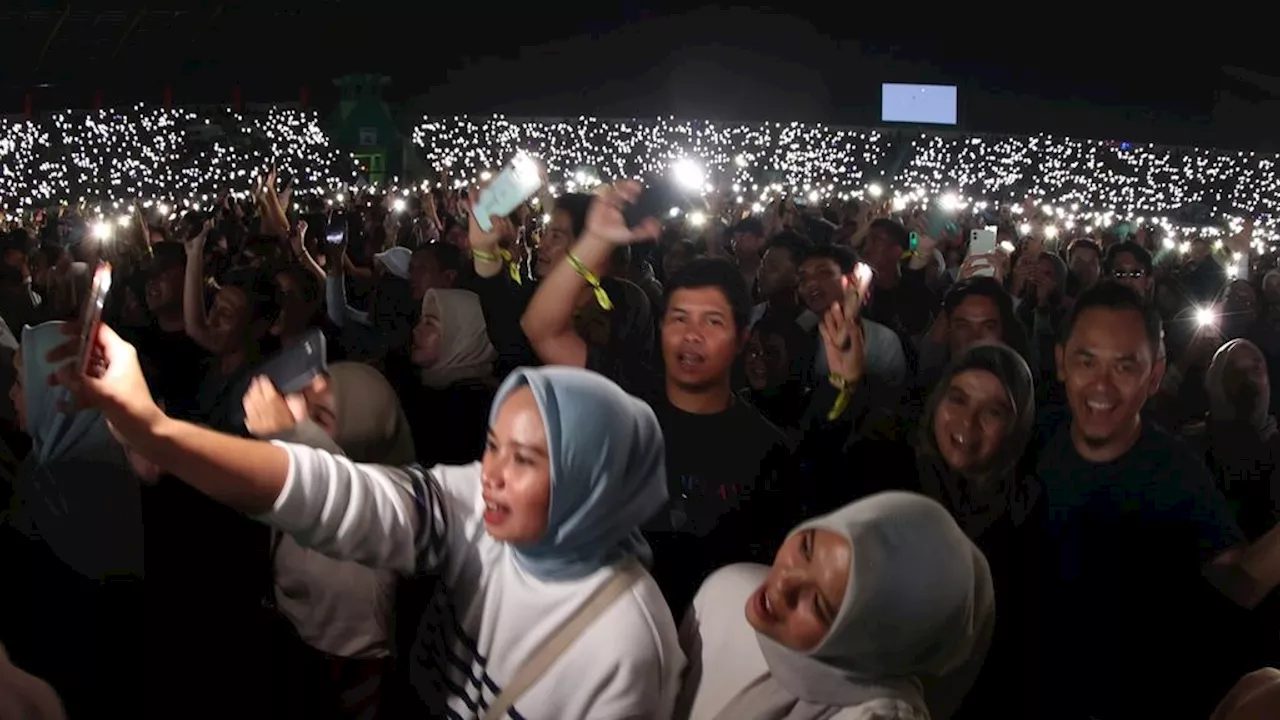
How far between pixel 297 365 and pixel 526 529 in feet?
3.16

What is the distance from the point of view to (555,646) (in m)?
1.96

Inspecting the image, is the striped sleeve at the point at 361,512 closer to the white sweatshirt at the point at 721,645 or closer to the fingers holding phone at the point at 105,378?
the fingers holding phone at the point at 105,378

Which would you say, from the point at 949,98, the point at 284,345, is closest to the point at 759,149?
the point at 949,98

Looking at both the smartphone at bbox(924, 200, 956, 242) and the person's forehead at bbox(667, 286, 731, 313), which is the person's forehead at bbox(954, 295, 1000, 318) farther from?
the smartphone at bbox(924, 200, 956, 242)

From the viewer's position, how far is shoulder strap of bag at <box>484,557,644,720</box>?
1.97m

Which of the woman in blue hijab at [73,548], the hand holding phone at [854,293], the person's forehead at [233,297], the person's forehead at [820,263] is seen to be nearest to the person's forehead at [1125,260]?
the person's forehead at [820,263]

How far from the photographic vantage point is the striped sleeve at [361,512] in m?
1.86

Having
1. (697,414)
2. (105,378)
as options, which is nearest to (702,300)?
(697,414)

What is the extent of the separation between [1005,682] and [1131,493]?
546mm

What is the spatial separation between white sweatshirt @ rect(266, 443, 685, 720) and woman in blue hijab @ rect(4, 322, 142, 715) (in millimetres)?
1034

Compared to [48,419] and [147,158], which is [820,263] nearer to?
[48,419]

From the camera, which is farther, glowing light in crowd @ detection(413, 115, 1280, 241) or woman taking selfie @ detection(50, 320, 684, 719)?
glowing light in crowd @ detection(413, 115, 1280, 241)

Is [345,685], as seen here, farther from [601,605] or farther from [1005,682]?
[1005,682]

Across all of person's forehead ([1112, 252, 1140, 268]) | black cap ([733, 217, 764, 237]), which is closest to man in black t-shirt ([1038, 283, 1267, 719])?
person's forehead ([1112, 252, 1140, 268])
